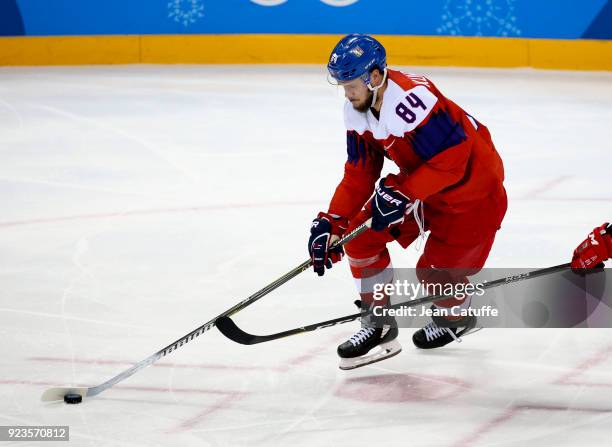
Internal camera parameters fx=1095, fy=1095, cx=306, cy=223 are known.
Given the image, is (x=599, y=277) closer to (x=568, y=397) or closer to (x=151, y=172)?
(x=568, y=397)

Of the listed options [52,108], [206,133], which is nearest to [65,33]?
[52,108]

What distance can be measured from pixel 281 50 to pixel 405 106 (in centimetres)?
797

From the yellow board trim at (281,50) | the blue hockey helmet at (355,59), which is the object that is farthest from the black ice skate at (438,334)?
the yellow board trim at (281,50)

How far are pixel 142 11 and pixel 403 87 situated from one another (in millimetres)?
7902

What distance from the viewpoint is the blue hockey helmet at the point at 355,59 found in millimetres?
2881

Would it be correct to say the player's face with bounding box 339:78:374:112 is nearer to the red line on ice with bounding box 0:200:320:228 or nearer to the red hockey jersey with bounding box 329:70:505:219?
the red hockey jersey with bounding box 329:70:505:219

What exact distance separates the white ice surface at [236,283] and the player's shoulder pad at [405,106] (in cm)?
71

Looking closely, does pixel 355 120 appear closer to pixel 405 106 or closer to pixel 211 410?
pixel 405 106

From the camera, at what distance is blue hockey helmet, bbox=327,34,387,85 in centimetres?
288
